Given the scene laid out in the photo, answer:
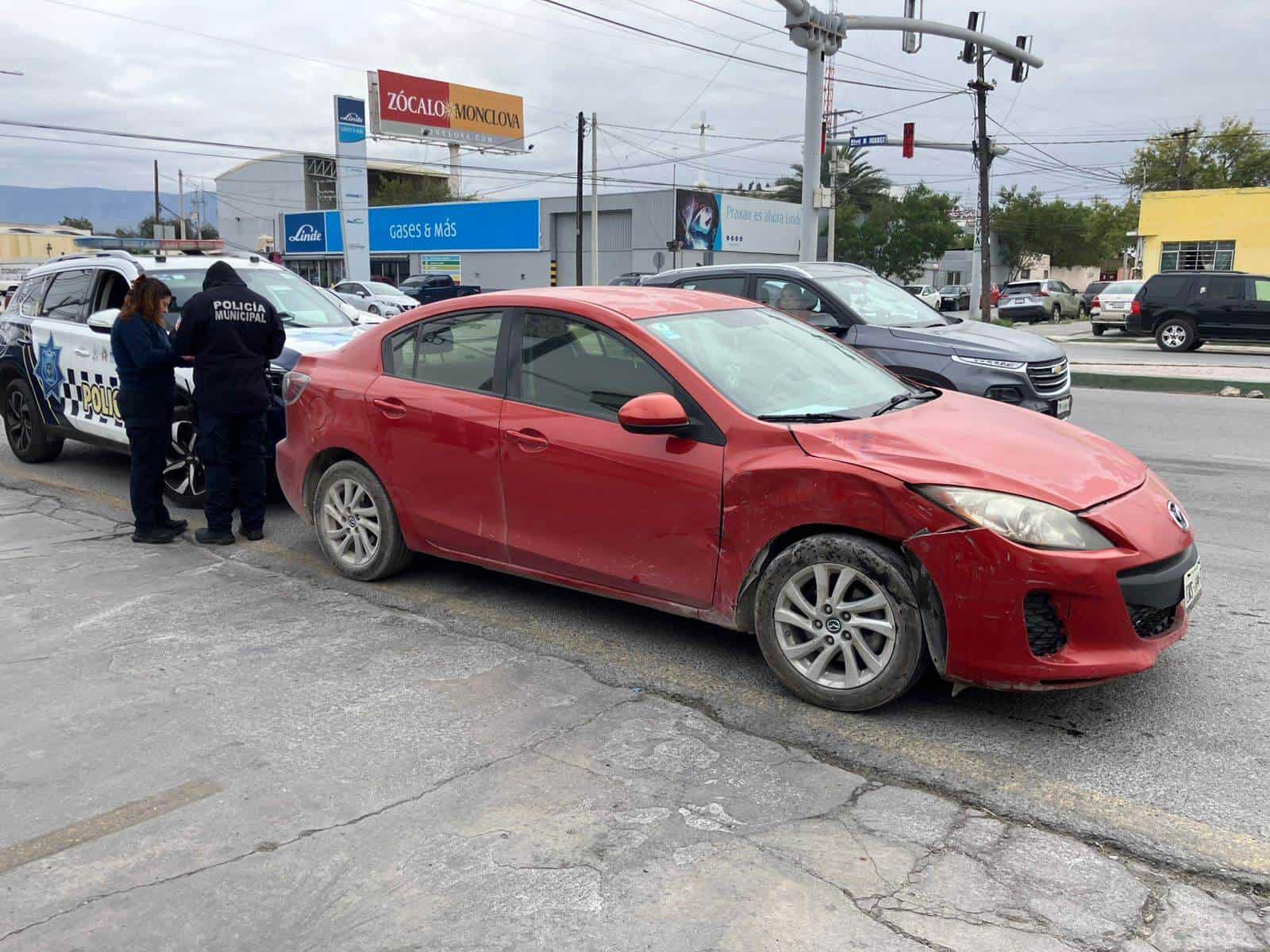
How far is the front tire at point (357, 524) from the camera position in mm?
5605

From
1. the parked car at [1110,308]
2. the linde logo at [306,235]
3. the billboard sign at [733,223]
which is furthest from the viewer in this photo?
the linde logo at [306,235]

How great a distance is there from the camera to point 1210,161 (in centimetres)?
6178

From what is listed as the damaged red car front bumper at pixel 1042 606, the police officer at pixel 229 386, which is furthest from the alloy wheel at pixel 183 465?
the damaged red car front bumper at pixel 1042 606

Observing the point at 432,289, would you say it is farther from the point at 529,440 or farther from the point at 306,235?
the point at 529,440

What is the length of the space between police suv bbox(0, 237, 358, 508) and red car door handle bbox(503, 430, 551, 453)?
298 cm

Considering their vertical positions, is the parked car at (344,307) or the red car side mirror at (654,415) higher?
the parked car at (344,307)

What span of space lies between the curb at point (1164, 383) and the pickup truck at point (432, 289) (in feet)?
92.4

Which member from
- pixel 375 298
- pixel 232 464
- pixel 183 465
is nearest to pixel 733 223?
pixel 375 298

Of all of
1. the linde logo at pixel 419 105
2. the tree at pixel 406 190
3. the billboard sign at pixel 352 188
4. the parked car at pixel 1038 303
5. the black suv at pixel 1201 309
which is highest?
the linde logo at pixel 419 105

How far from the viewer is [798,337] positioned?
5.31 m

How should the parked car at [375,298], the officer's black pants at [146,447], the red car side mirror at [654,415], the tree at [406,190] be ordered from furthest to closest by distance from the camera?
the tree at [406,190], the parked car at [375,298], the officer's black pants at [146,447], the red car side mirror at [654,415]

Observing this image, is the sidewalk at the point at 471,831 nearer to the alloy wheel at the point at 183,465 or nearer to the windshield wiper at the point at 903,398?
the windshield wiper at the point at 903,398

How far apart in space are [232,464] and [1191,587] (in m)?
5.45

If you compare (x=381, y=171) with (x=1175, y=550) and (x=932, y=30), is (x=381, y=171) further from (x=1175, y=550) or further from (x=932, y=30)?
Result: (x=1175, y=550)
